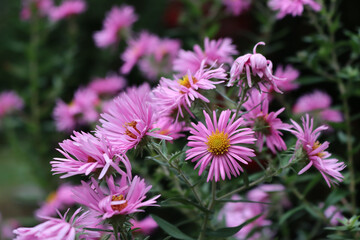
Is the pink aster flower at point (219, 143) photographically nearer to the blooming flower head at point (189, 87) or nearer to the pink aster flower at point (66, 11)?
the blooming flower head at point (189, 87)

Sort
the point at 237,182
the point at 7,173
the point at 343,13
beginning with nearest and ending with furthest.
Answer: the point at 237,182 < the point at 343,13 < the point at 7,173

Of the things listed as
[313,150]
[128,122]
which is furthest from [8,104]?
[313,150]

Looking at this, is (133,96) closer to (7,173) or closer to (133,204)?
(133,204)

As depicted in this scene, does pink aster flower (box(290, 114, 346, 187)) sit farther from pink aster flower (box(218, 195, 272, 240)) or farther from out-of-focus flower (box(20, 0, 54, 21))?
out-of-focus flower (box(20, 0, 54, 21))

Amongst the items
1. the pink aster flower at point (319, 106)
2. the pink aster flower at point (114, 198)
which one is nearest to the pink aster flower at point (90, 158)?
the pink aster flower at point (114, 198)

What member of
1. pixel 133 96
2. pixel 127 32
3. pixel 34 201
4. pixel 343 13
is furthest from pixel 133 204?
pixel 34 201

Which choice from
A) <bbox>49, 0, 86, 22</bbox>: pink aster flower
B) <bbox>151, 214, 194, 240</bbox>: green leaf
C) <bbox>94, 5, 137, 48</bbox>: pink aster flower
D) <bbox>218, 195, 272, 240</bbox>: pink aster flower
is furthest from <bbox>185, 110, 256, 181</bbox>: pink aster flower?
<bbox>49, 0, 86, 22</bbox>: pink aster flower
